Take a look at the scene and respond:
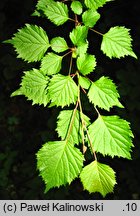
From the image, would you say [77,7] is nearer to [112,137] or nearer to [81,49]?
[81,49]

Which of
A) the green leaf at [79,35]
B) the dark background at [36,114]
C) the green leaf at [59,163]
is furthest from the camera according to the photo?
the dark background at [36,114]

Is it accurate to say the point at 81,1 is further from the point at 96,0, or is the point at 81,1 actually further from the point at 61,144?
the point at 61,144

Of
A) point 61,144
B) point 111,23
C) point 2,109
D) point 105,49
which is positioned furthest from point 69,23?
point 61,144

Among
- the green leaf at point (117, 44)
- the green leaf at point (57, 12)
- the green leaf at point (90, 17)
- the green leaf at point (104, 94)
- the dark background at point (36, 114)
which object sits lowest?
the dark background at point (36, 114)

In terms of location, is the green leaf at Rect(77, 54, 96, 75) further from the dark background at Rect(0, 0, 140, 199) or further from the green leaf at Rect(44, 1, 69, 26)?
the dark background at Rect(0, 0, 140, 199)

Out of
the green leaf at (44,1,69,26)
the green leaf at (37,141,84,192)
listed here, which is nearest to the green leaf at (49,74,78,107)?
the green leaf at (37,141,84,192)

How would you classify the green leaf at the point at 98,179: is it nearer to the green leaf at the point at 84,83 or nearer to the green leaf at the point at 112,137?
the green leaf at the point at 112,137

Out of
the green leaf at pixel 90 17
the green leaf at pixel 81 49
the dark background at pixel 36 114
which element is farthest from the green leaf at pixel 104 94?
the dark background at pixel 36 114
